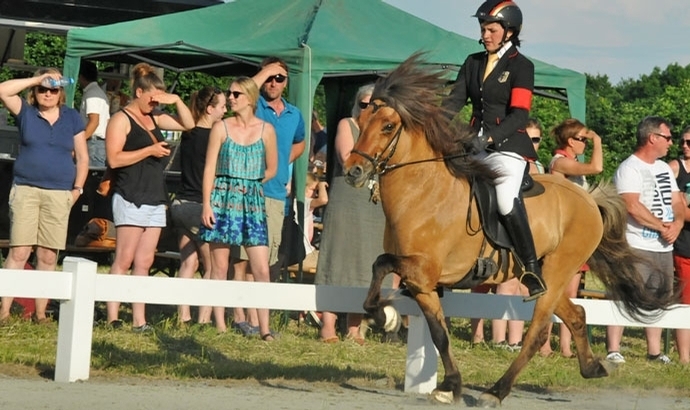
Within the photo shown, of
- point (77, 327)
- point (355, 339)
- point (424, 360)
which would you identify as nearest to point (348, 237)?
point (355, 339)

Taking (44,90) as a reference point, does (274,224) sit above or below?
below

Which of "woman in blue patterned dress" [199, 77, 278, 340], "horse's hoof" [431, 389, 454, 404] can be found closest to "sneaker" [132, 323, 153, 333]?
"woman in blue patterned dress" [199, 77, 278, 340]

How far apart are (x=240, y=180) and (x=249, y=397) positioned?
3.06 metres

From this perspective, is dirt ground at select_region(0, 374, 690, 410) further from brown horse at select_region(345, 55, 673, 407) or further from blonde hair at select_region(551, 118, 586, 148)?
blonde hair at select_region(551, 118, 586, 148)

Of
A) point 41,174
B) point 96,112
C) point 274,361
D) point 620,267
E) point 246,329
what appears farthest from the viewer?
point 96,112

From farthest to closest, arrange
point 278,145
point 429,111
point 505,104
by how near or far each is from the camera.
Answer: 1. point 278,145
2. point 505,104
3. point 429,111

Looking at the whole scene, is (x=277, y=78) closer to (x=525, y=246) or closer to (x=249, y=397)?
(x=525, y=246)

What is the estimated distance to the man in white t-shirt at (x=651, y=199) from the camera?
1159 centimetres

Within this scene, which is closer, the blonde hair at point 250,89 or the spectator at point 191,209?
the blonde hair at point 250,89

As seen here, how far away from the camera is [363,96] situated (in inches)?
430

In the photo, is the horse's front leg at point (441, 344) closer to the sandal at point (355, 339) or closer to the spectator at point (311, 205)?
the sandal at point (355, 339)

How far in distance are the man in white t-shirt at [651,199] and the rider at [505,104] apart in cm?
281

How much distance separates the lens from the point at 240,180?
1113cm

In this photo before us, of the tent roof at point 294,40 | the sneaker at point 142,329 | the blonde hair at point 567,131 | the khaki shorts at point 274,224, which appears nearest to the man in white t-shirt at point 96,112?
the tent roof at point 294,40
